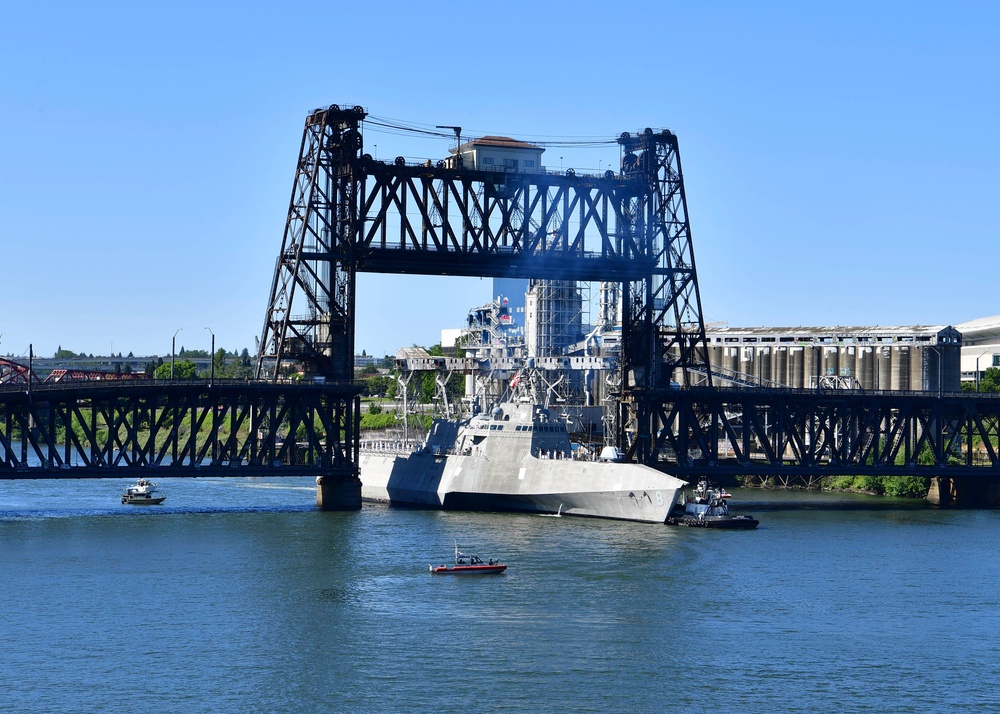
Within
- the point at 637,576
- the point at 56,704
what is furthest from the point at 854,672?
the point at 56,704

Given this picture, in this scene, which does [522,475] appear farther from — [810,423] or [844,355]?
[844,355]

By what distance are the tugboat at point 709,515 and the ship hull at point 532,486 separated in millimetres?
1080

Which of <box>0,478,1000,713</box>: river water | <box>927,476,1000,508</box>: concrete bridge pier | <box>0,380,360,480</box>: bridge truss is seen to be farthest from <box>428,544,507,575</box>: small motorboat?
<box>927,476,1000,508</box>: concrete bridge pier

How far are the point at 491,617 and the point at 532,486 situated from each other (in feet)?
120

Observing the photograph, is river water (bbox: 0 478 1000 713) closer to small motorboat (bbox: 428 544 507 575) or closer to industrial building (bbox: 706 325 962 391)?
small motorboat (bbox: 428 544 507 575)

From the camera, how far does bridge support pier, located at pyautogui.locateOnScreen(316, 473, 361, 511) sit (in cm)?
9881

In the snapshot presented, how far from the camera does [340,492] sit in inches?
3898

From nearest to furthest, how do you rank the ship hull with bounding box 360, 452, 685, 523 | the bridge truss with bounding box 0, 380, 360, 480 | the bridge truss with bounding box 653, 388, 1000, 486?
1. the bridge truss with bounding box 0, 380, 360, 480
2. the ship hull with bounding box 360, 452, 685, 523
3. the bridge truss with bounding box 653, 388, 1000, 486

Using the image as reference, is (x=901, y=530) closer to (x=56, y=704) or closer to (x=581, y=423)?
(x=581, y=423)

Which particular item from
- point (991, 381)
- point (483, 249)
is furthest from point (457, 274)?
point (991, 381)

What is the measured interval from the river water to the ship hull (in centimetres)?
196

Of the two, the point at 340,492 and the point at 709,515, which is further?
the point at 340,492

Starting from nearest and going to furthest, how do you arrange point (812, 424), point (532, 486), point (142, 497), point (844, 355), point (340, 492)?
1. point (532, 486)
2. point (340, 492)
3. point (142, 497)
4. point (812, 424)
5. point (844, 355)

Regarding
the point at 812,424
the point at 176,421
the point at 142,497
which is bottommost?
the point at 142,497
